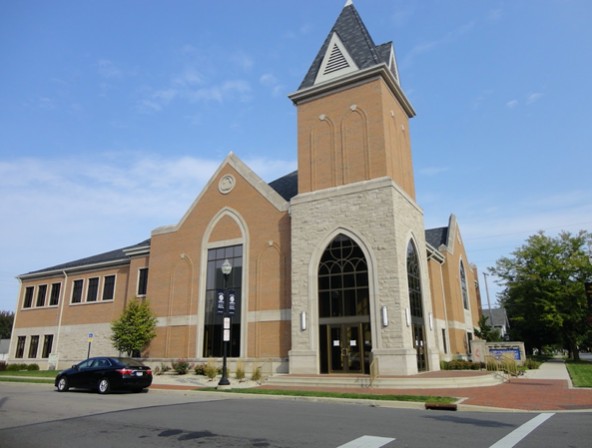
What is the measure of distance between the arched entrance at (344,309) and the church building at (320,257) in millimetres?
53

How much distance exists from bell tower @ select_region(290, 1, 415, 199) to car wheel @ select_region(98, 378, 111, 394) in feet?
46.1

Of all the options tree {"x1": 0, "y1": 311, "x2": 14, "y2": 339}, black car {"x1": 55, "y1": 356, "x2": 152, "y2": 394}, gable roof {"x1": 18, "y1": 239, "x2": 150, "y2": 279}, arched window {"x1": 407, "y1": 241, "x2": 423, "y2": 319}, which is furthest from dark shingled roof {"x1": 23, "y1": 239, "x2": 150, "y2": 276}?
tree {"x1": 0, "y1": 311, "x2": 14, "y2": 339}

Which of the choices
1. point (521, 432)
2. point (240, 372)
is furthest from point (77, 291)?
point (521, 432)

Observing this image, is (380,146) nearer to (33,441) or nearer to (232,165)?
(232,165)

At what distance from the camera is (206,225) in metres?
29.1

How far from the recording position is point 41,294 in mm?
38688

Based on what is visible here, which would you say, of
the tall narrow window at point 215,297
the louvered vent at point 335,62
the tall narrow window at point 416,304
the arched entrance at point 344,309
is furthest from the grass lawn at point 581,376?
the louvered vent at point 335,62

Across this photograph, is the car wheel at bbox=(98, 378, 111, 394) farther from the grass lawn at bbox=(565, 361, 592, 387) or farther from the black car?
the grass lawn at bbox=(565, 361, 592, 387)

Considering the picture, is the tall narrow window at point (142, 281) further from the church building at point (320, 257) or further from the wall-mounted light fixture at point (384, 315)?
the wall-mounted light fixture at point (384, 315)

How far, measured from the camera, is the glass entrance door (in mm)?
21250

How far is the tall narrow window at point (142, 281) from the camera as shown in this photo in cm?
3195

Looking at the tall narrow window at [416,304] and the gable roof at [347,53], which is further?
the gable roof at [347,53]

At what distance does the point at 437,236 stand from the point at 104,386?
30.6 meters

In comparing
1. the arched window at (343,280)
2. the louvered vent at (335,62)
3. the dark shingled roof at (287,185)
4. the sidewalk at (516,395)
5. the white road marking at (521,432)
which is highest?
the louvered vent at (335,62)
